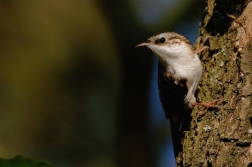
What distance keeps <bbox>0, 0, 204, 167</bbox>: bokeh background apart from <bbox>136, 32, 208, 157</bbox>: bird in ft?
6.98

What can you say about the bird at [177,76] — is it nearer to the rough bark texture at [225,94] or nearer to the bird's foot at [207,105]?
the rough bark texture at [225,94]

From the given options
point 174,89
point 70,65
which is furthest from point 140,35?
point 174,89

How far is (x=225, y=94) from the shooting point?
332cm

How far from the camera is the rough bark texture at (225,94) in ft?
10.3

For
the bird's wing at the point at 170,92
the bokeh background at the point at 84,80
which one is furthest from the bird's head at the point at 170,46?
the bokeh background at the point at 84,80

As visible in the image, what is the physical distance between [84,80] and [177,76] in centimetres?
425

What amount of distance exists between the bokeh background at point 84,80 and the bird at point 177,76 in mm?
2129

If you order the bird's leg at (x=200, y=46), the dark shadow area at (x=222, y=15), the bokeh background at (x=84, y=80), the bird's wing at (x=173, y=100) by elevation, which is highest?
the bokeh background at (x=84, y=80)

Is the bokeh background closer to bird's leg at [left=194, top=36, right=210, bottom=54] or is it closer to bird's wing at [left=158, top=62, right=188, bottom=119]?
bird's wing at [left=158, top=62, right=188, bottom=119]

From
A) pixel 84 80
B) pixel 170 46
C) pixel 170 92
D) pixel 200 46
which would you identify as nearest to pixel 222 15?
pixel 200 46

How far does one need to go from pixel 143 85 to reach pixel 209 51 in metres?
2.77

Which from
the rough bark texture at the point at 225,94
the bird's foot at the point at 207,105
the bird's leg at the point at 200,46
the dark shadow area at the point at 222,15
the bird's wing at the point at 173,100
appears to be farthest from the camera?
the bird's wing at the point at 173,100

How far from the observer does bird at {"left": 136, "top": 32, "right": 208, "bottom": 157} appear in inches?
149

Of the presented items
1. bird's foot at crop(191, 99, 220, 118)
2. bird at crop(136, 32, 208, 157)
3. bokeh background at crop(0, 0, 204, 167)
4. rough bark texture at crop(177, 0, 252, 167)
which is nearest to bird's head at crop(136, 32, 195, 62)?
bird at crop(136, 32, 208, 157)
